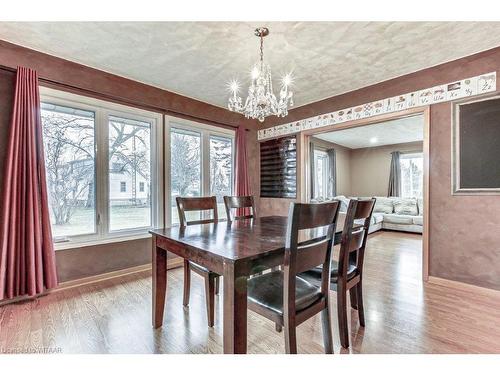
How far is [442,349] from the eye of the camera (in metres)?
1.50

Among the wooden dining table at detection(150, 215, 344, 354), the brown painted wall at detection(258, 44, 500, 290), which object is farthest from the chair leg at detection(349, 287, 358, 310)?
the brown painted wall at detection(258, 44, 500, 290)

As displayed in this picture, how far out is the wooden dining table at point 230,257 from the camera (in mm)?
1127

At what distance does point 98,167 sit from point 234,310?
7.86ft

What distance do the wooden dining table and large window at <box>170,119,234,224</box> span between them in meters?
1.65

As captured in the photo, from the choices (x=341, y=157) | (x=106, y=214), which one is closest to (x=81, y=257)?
(x=106, y=214)

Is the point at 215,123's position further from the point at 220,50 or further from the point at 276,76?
the point at 220,50

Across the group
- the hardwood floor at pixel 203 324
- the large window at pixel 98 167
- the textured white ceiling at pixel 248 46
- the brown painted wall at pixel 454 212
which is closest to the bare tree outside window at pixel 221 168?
the large window at pixel 98 167

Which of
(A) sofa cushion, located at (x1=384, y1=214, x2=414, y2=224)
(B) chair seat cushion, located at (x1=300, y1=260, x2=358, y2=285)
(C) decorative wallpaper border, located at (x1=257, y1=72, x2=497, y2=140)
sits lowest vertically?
(A) sofa cushion, located at (x1=384, y1=214, x2=414, y2=224)

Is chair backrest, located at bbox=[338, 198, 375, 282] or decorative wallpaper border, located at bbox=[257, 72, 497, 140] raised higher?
decorative wallpaper border, located at bbox=[257, 72, 497, 140]

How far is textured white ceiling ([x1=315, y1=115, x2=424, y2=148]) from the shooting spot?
4.97 m

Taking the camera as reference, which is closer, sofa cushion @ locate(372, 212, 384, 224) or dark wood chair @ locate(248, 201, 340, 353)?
dark wood chair @ locate(248, 201, 340, 353)

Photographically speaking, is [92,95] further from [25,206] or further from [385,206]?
[385,206]

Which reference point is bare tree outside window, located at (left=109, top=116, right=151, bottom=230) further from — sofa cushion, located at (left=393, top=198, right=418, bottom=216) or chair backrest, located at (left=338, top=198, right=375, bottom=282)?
sofa cushion, located at (left=393, top=198, right=418, bottom=216)

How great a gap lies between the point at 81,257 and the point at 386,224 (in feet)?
19.8
